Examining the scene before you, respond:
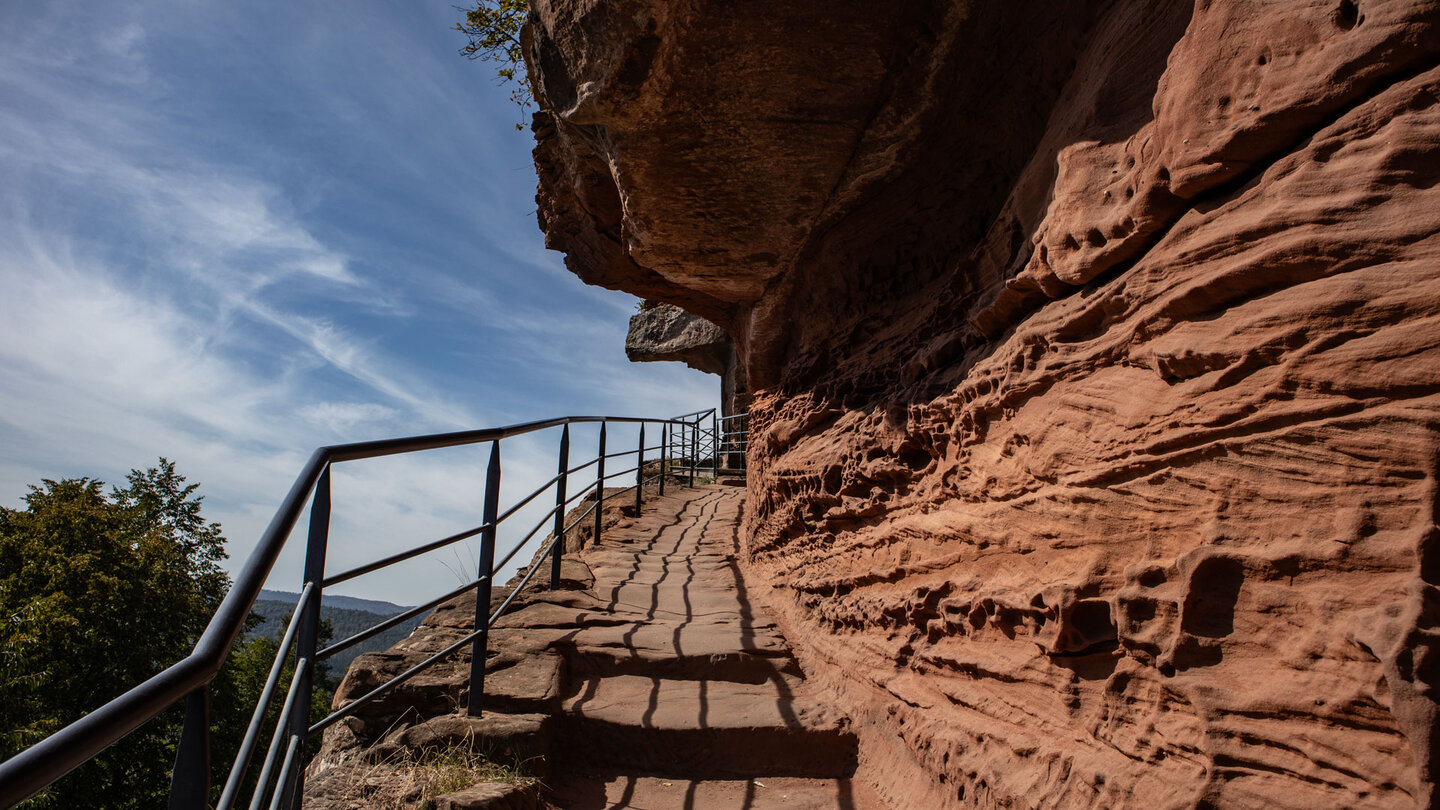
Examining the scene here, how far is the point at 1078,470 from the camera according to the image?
2.47 m

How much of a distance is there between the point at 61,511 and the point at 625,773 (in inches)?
752

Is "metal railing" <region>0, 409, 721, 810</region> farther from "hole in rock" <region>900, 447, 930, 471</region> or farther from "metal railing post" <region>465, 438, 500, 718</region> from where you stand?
"hole in rock" <region>900, 447, 930, 471</region>

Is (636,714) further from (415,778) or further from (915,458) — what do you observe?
(915,458)

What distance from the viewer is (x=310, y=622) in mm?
2062

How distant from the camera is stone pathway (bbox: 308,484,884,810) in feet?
10.3

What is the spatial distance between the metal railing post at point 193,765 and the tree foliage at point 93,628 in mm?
13487

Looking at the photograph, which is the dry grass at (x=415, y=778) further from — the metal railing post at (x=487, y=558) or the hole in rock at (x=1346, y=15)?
the hole in rock at (x=1346, y=15)

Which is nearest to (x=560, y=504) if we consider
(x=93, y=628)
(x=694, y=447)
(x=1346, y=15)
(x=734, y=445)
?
(x=1346, y=15)

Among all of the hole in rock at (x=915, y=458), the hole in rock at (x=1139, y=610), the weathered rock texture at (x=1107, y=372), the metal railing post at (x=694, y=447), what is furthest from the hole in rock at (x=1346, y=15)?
the metal railing post at (x=694, y=447)

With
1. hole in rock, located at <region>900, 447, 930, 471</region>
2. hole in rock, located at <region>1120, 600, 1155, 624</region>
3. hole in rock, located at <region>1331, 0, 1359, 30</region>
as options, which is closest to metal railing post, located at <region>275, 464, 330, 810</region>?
hole in rock, located at <region>1120, 600, 1155, 624</region>

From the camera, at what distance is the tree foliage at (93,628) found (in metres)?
13.0

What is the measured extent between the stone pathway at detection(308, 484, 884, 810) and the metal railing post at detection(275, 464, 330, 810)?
0.72 metres

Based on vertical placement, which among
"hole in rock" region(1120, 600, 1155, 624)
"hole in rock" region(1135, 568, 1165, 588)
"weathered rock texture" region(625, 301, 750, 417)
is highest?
"weathered rock texture" region(625, 301, 750, 417)

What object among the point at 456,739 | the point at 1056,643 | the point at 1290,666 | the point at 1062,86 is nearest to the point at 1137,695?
the point at 1056,643
